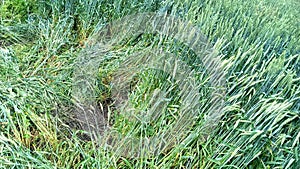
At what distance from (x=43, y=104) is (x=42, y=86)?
17cm

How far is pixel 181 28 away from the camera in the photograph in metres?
2.23

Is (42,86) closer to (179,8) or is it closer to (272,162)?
(179,8)

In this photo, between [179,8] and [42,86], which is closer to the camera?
[42,86]

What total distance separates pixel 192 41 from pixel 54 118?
0.93m

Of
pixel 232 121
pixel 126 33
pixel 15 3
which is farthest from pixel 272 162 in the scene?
pixel 15 3

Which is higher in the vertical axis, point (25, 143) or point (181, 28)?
point (181, 28)

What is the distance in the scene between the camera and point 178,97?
80.5 inches

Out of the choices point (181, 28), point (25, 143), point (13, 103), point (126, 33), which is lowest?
point (25, 143)

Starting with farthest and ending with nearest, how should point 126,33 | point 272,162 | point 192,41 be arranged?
1. point 126,33
2. point 192,41
3. point 272,162

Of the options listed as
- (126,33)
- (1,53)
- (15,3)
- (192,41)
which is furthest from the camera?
(15,3)

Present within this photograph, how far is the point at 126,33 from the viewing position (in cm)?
272

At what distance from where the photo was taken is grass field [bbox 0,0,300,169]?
1.71 m

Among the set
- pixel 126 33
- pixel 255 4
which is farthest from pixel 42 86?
pixel 255 4

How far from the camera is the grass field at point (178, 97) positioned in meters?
1.71
